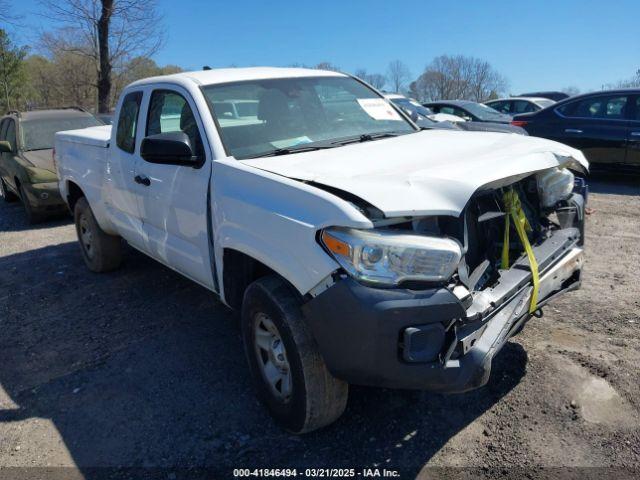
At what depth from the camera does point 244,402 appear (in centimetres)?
324

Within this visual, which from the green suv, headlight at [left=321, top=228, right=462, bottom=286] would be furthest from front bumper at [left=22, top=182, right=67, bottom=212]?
headlight at [left=321, top=228, right=462, bottom=286]

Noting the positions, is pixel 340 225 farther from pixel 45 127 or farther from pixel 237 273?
pixel 45 127

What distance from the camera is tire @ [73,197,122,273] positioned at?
5496mm

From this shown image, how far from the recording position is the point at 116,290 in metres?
5.26

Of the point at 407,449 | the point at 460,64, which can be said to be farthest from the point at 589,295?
the point at 460,64

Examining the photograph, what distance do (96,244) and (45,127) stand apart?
498 centimetres

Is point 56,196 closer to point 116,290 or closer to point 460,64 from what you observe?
point 116,290

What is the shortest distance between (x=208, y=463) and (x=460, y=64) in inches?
1859

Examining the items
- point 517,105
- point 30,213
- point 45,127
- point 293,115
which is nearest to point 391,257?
point 293,115

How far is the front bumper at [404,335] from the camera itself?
2.24 metres

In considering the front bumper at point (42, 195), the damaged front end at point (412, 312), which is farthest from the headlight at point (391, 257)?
the front bumper at point (42, 195)

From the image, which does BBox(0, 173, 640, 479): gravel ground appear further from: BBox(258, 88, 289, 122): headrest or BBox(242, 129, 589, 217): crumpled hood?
BBox(258, 88, 289, 122): headrest

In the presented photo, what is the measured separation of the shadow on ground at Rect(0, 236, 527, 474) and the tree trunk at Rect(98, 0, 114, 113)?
48.6 ft

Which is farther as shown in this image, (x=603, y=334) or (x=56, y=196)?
(x=56, y=196)
